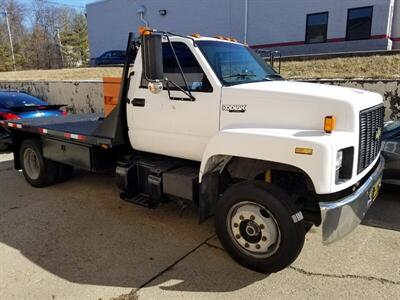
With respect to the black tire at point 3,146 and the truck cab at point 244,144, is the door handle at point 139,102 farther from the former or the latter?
the black tire at point 3,146

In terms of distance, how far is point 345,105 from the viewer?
3270mm

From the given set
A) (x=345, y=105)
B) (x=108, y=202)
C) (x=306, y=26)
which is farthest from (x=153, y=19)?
(x=345, y=105)

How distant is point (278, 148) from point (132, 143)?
7.04 feet

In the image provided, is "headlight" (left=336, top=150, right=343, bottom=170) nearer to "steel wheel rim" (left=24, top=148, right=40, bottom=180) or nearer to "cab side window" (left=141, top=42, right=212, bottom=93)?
"cab side window" (left=141, top=42, right=212, bottom=93)

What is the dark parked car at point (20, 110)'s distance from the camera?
8383mm

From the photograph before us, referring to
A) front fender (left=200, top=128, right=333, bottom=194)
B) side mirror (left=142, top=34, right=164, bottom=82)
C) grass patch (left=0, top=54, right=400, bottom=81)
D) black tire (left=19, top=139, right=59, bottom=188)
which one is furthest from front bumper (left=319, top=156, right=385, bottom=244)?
grass patch (left=0, top=54, right=400, bottom=81)

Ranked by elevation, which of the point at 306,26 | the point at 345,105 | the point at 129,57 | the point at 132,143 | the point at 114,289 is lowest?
the point at 114,289

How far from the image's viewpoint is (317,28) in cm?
2292

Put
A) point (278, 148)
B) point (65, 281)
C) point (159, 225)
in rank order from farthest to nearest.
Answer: point (159, 225) → point (65, 281) → point (278, 148)

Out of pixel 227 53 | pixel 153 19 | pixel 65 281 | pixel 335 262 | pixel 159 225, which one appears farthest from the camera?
pixel 153 19

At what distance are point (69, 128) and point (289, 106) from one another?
348cm

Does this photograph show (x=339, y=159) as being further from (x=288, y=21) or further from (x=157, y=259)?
(x=288, y=21)

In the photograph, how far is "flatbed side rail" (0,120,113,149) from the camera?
15.6ft

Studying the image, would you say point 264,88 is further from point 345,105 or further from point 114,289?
point 114,289
